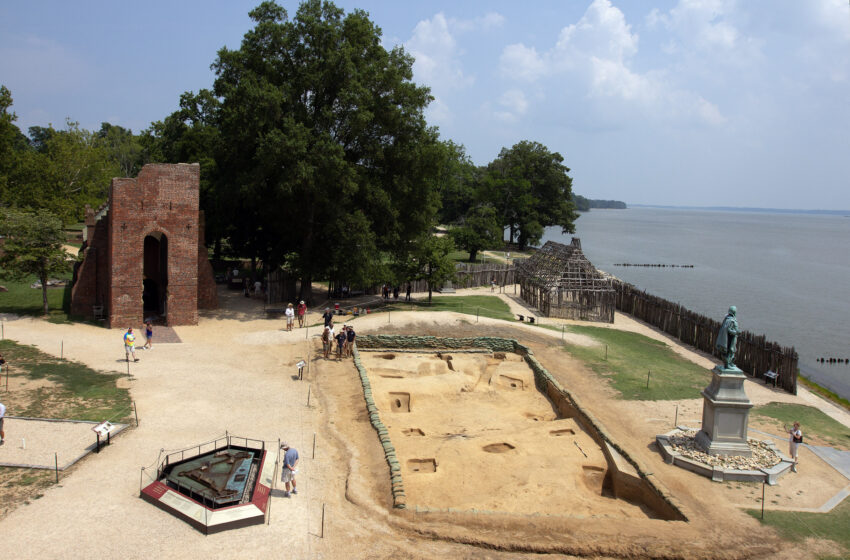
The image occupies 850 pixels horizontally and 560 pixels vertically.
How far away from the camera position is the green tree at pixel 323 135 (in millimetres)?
30141

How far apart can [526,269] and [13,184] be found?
37656 millimetres

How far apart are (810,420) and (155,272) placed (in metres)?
30.7

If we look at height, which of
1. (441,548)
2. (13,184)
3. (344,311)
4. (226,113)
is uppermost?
(226,113)

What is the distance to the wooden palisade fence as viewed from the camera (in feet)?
80.5

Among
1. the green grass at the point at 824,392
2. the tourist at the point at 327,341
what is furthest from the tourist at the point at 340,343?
the green grass at the point at 824,392

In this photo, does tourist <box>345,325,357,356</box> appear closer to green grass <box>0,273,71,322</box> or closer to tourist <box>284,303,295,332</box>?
tourist <box>284,303,295,332</box>

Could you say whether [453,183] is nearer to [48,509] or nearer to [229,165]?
[229,165]

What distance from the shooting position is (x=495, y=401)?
21703 mm

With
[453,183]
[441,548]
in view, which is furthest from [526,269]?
[453,183]

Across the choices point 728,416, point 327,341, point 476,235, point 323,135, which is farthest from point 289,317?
point 476,235

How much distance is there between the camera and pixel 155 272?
3266 centimetres

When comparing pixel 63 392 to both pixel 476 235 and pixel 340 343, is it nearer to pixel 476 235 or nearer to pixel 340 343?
pixel 340 343

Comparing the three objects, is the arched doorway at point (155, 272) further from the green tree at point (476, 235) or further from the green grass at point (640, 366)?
the green tree at point (476, 235)

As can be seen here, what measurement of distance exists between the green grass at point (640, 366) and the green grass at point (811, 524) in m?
7.94
